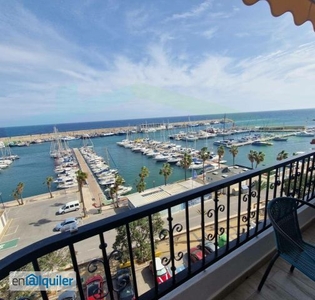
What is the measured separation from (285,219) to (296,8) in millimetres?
1968

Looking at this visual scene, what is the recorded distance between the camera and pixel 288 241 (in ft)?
4.26

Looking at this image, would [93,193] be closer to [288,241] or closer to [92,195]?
[92,195]

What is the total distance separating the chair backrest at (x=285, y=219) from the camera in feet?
4.35

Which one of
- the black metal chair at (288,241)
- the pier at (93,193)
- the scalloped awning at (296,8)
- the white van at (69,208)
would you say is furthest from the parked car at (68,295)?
the white van at (69,208)

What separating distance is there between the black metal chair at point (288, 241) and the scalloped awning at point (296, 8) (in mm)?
1691

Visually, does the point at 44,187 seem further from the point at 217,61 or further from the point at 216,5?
the point at 216,5

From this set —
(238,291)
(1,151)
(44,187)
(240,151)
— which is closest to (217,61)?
(238,291)

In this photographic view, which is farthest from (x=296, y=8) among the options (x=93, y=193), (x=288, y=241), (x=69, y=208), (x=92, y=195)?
(x=93, y=193)

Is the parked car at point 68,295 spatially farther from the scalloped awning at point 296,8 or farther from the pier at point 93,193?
the pier at point 93,193

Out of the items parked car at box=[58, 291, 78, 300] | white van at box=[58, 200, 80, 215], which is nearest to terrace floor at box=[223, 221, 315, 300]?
parked car at box=[58, 291, 78, 300]

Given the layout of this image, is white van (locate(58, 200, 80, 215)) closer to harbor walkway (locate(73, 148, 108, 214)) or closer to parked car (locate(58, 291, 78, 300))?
harbor walkway (locate(73, 148, 108, 214))

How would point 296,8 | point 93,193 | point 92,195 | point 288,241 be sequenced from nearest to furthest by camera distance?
point 288,241 → point 296,8 → point 92,195 → point 93,193

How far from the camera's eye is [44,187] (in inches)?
883

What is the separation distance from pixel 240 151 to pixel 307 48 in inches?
1217
